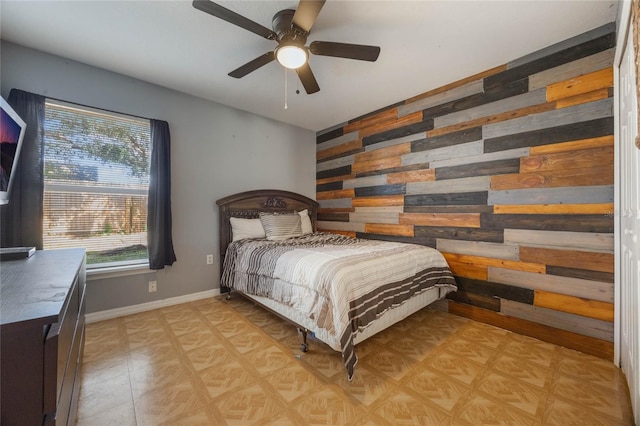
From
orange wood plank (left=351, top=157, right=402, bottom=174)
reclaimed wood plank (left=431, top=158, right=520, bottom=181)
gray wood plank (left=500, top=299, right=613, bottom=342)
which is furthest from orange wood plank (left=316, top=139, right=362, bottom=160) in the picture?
gray wood plank (left=500, top=299, right=613, bottom=342)

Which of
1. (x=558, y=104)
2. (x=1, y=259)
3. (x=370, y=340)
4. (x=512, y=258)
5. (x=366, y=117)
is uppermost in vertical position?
(x=366, y=117)

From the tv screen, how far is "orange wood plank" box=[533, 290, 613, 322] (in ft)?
13.2

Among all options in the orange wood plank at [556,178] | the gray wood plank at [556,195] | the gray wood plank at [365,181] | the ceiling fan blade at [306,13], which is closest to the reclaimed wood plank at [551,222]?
the gray wood plank at [556,195]

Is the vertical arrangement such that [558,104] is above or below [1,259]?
above

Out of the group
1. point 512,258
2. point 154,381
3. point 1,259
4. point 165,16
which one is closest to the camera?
point 1,259

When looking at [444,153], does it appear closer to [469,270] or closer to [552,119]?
[552,119]

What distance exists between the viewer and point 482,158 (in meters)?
2.53

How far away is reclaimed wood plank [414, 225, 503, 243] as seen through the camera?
8.06ft

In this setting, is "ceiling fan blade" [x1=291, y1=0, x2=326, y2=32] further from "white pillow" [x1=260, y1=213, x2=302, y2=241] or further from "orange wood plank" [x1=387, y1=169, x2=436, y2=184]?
"white pillow" [x1=260, y1=213, x2=302, y2=241]

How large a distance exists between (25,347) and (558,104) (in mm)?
3371

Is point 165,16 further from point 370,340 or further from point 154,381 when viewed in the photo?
point 370,340

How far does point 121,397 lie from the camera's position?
4.94 ft

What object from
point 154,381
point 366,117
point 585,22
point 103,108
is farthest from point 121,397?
point 585,22

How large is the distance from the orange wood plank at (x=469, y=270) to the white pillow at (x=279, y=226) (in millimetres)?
1918
